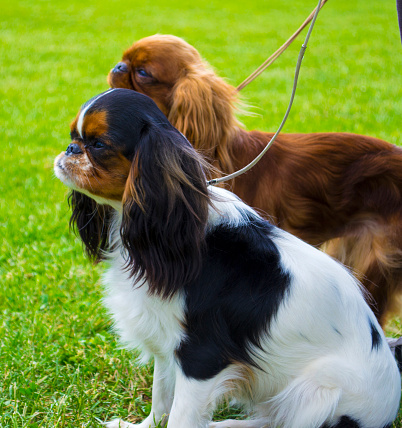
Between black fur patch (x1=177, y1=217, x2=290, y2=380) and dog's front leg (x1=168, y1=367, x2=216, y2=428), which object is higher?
black fur patch (x1=177, y1=217, x2=290, y2=380)

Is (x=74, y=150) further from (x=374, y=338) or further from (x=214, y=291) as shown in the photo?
(x=374, y=338)

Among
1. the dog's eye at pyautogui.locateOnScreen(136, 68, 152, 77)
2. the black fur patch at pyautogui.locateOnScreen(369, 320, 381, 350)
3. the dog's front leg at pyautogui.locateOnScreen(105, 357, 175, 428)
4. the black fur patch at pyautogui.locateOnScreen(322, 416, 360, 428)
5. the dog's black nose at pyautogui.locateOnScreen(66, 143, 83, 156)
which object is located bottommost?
the dog's front leg at pyautogui.locateOnScreen(105, 357, 175, 428)

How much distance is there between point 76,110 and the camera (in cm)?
915

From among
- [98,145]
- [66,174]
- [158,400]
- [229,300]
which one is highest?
[98,145]

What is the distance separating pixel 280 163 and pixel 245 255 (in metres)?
1.34

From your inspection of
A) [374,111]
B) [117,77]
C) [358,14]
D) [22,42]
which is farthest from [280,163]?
[358,14]

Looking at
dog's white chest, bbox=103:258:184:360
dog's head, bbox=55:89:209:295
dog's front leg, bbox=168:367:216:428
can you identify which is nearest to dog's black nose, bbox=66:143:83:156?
dog's head, bbox=55:89:209:295

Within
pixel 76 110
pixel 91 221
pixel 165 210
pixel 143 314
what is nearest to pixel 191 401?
pixel 143 314

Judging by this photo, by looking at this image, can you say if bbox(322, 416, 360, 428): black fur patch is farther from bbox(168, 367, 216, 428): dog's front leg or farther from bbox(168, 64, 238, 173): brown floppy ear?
bbox(168, 64, 238, 173): brown floppy ear

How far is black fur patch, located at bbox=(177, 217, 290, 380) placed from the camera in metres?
2.49

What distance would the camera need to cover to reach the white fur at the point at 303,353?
248 centimetres

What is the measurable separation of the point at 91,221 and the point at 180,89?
1308mm

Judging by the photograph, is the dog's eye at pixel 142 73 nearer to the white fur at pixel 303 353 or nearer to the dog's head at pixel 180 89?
the dog's head at pixel 180 89

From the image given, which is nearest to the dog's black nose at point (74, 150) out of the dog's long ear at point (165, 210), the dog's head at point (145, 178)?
the dog's head at point (145, 178)
